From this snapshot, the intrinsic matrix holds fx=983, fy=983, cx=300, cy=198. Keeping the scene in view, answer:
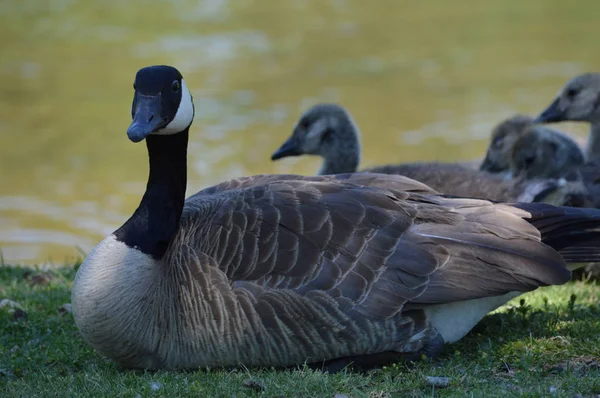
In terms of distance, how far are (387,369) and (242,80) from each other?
1457 centimetres

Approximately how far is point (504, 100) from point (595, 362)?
1284 centimetres

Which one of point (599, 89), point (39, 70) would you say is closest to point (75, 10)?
point (39, 70)

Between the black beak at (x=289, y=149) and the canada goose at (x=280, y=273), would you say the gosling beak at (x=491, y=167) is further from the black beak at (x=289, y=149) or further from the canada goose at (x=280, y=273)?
the canada goose at (x=280, y=273)

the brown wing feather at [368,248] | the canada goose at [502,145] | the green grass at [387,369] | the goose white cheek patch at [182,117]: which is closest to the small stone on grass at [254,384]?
the green grass at [387,369]

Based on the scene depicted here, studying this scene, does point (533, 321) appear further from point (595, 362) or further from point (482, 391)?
point (482, 391)

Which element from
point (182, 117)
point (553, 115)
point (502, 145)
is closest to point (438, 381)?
point (182, 117)

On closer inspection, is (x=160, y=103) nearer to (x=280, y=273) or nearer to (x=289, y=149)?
(x=280, y=273)

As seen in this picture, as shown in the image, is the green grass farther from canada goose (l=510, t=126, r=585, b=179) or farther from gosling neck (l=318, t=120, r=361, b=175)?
gosling neck (l=318, t=120, r=361, b=175)

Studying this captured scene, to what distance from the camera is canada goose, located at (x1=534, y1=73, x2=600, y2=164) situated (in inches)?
443

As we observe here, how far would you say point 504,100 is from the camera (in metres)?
18.6

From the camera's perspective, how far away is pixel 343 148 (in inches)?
438

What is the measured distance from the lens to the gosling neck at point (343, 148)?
36.4 feet

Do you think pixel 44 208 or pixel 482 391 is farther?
pixel 44 208

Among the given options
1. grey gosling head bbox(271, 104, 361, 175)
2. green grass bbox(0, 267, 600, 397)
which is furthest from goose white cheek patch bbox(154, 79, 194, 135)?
grey gosling head bbox(271, 104, 361, 175)
